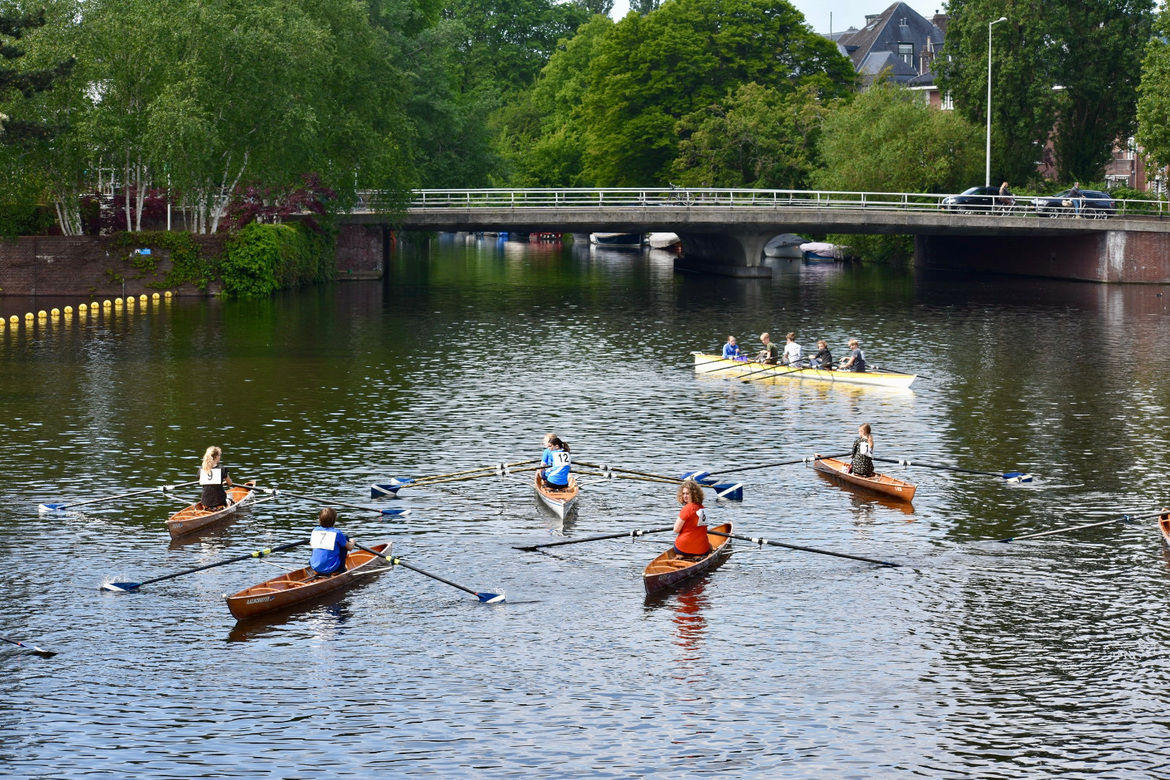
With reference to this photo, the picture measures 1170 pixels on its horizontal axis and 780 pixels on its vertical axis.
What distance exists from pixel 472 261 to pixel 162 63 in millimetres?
57618

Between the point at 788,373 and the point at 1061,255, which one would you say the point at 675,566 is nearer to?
the point at 788,373

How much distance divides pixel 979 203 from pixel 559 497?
63569 millimetres

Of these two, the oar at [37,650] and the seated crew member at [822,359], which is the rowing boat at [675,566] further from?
the seated crew member at [822,359]

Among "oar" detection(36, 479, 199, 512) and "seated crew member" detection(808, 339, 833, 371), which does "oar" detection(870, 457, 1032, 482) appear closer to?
→ "seated crew member" detection(808, 339, 833, 371)

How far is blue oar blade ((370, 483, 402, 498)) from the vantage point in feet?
90.5

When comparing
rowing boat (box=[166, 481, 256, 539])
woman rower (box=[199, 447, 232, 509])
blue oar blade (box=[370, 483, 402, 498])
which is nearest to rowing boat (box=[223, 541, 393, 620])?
rowing boat (box=[166, 481, 256, 539])

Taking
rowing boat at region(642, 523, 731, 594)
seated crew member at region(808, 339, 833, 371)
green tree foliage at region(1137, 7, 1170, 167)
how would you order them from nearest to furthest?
rowing boat at region(642, 523, 731, 594)
seated crew member at region(808, 339, 833, 371)
green tree foliage at region(1137, 7, 1170, 167)

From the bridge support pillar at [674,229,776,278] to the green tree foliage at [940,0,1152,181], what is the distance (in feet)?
55.3

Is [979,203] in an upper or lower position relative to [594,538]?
upper

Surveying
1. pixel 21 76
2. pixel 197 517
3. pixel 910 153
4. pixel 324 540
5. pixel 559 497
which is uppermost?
pixel 910 153

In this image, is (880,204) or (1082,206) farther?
(880,204)

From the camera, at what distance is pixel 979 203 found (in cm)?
8375

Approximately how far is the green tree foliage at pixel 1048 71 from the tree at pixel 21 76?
5694cm

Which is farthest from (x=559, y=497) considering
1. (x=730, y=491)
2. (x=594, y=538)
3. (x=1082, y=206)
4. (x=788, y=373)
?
(x=1082, y=206)
